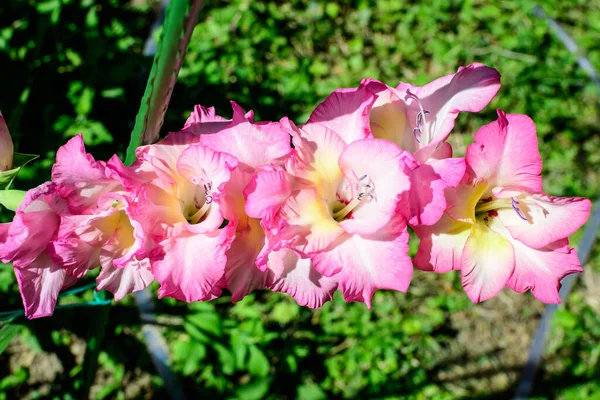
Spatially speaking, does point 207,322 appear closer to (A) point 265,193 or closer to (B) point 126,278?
(B) point 126,278

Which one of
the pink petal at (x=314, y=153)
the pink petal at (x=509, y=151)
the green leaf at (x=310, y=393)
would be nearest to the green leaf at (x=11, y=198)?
the pink petal at (x=314, y=153)

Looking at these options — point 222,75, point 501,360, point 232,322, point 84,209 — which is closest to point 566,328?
point 501,360

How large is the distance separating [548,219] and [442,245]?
0.15m

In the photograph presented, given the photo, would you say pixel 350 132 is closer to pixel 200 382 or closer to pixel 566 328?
pixel 200 382

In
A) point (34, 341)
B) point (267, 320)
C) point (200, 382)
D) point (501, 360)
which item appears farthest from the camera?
point (501, 360)

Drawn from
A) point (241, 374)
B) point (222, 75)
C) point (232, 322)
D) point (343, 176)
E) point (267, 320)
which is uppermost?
point (343, 176)

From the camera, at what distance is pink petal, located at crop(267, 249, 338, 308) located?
75cm

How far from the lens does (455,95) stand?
0.77 meters

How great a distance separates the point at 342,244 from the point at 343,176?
0.36ft

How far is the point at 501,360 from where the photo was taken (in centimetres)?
237

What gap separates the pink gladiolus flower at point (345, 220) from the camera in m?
0.67

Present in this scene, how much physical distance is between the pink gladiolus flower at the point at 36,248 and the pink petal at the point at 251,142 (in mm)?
212

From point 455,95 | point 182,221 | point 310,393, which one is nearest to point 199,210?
point 182,221

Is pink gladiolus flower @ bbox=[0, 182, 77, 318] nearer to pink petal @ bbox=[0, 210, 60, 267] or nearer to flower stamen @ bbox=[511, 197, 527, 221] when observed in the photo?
pink petal @ bbox=[0, 210, 60, 267]
